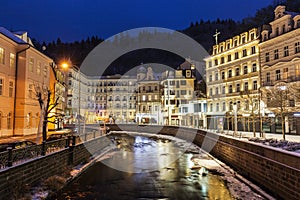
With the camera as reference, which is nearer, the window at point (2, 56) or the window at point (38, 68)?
the window at point (2, 56)

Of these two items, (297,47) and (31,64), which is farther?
(297,47)

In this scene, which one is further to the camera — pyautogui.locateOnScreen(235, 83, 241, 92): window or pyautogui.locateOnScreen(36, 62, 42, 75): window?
pyautogui.locateOnScreen(235, 83, 241, 92): window

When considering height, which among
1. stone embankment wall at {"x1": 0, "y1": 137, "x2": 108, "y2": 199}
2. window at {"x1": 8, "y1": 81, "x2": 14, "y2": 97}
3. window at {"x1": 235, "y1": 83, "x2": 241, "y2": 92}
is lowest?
stone embankment wall at {"x1": 0, "y1": 137, "x2": 108, "y2": 199}

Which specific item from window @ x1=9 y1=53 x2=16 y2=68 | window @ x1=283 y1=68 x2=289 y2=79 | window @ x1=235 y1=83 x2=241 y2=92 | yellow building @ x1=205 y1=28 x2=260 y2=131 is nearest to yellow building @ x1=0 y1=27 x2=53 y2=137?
window @ x1=9 y1=53 x2=16 y2=68

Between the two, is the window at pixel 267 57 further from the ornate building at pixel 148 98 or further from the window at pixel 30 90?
the ornate building at pixel 148 98

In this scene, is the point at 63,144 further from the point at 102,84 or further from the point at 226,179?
the point at 102,84

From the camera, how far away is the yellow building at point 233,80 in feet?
151

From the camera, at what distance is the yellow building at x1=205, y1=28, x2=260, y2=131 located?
46.1 metres

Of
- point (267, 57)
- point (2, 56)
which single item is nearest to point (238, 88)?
point (267, 57)

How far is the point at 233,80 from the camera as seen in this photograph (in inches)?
2045

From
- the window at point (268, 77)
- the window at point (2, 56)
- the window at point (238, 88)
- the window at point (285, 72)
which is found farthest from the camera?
the window at point (238, 88)

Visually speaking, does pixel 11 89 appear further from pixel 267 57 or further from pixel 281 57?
pixel 267 57

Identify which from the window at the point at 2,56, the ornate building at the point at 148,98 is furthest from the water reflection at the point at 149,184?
the ornate building at the point at 148,98

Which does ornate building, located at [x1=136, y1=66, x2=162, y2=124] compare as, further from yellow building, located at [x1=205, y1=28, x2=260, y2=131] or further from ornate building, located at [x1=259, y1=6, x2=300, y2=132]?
ornate building, located at [x1=259, y1=6, x2=300, y2=132]
